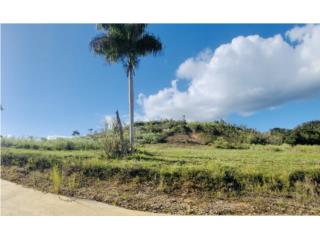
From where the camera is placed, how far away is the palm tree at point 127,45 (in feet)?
40.2

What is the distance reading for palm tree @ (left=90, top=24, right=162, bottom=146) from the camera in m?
12.3

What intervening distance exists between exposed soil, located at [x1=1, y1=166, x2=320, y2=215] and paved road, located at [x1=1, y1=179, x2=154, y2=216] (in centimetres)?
25

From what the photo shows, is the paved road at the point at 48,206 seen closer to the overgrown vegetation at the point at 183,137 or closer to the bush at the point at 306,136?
the overgrown vegetation at the point at 183,137

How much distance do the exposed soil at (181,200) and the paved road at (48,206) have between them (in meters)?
0.25

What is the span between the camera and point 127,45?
41.0 ft

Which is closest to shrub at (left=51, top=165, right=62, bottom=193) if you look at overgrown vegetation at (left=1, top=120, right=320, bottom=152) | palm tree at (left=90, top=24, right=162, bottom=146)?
overgrown vegetation at (left=1, top=120, right=320, bottom=152)

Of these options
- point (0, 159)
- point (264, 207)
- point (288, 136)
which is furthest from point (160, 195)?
point (288, 136)

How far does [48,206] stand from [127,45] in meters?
7.62

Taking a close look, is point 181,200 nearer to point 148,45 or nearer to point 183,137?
point 148,45

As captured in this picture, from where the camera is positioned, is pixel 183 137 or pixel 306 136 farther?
pixel 183 137

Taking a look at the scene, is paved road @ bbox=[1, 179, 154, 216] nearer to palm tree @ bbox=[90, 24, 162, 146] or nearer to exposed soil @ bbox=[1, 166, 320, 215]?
exposed soil @ bbox=[1, 166, 320, 215]

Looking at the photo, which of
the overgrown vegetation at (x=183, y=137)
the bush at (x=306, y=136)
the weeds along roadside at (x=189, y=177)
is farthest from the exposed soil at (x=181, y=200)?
the bush at (x=306, y=136)

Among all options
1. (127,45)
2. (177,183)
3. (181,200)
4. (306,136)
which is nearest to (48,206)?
(181,200)
